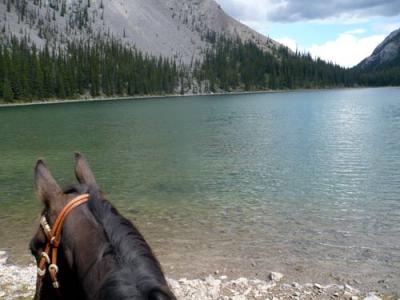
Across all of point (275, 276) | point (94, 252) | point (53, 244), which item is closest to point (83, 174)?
point (53, 244)

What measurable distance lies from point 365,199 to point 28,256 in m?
13.6

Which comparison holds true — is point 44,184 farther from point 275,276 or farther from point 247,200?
point 247,200

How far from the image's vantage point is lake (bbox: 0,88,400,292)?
40.3 feet

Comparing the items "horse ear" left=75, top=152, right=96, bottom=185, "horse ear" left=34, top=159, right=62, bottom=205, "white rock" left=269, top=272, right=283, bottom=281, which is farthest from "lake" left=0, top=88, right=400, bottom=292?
"horse ear" left=34, top=159, right=62, bottom=205

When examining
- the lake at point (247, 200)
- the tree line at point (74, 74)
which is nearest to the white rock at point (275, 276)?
the lake at point (247, 200)

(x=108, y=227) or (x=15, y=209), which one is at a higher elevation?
(x=108, y=227)

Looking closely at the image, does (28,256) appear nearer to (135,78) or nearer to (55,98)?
(55,98)

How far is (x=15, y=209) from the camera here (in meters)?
18.2

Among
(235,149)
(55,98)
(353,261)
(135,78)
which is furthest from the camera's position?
(135,78)

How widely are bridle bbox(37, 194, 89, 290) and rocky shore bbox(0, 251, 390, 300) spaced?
6.86 meters

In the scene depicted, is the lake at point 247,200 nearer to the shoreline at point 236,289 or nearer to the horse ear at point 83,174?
the shoreline at point 236,289

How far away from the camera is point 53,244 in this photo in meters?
2.76

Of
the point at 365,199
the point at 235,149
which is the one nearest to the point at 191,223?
the point at 365,199

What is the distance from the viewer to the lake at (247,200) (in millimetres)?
12297
